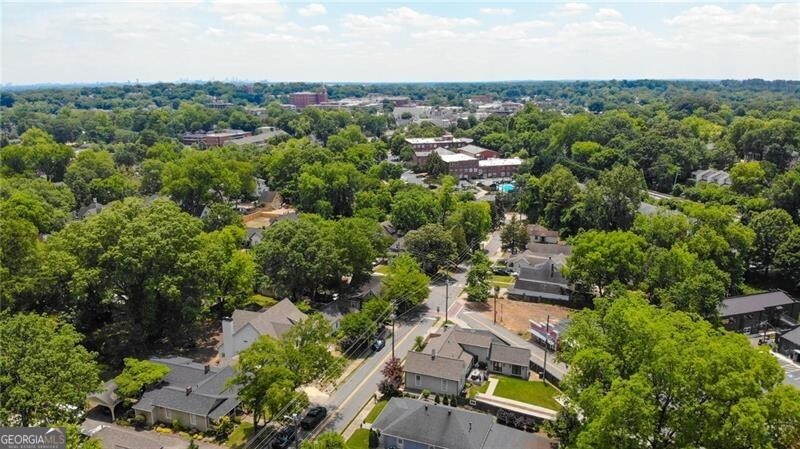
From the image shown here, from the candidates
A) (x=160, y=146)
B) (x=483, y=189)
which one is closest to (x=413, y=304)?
(x=483, y=189)

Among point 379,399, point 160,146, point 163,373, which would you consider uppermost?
point 160,146

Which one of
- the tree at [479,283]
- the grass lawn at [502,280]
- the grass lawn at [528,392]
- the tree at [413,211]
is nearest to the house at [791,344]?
the grass lawn at [528,392]

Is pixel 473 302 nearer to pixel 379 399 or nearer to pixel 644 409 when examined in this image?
pixel 379 399

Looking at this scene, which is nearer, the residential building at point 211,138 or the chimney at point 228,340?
the chimney at point 228,340

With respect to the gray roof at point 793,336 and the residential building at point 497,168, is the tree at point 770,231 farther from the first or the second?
the residential building at point 497,168

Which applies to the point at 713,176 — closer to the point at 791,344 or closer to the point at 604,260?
the point at 604,260
